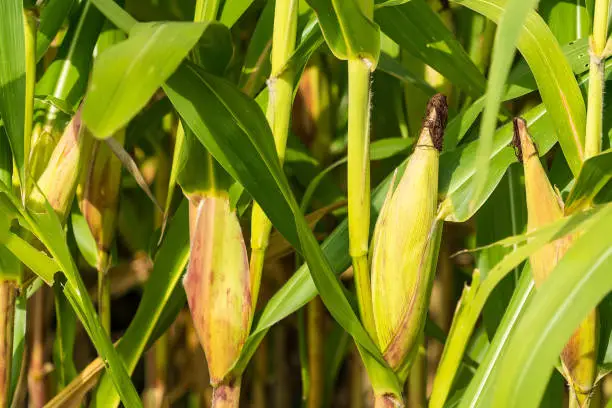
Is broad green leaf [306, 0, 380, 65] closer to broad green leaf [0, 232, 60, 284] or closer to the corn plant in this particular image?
the corn plant

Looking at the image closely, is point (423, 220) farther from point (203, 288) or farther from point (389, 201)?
point (203, 288)

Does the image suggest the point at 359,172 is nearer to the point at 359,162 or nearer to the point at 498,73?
the point at 359,162

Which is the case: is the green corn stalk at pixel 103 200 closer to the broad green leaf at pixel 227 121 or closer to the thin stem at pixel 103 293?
the thin stem at pixel 103 293

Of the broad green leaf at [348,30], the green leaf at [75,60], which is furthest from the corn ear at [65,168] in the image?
the broad green leaf at [348,30]

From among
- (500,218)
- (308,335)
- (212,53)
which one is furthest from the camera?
(308,335)

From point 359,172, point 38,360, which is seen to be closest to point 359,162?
point 359,172

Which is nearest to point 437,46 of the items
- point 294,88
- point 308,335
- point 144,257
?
point 294,88
